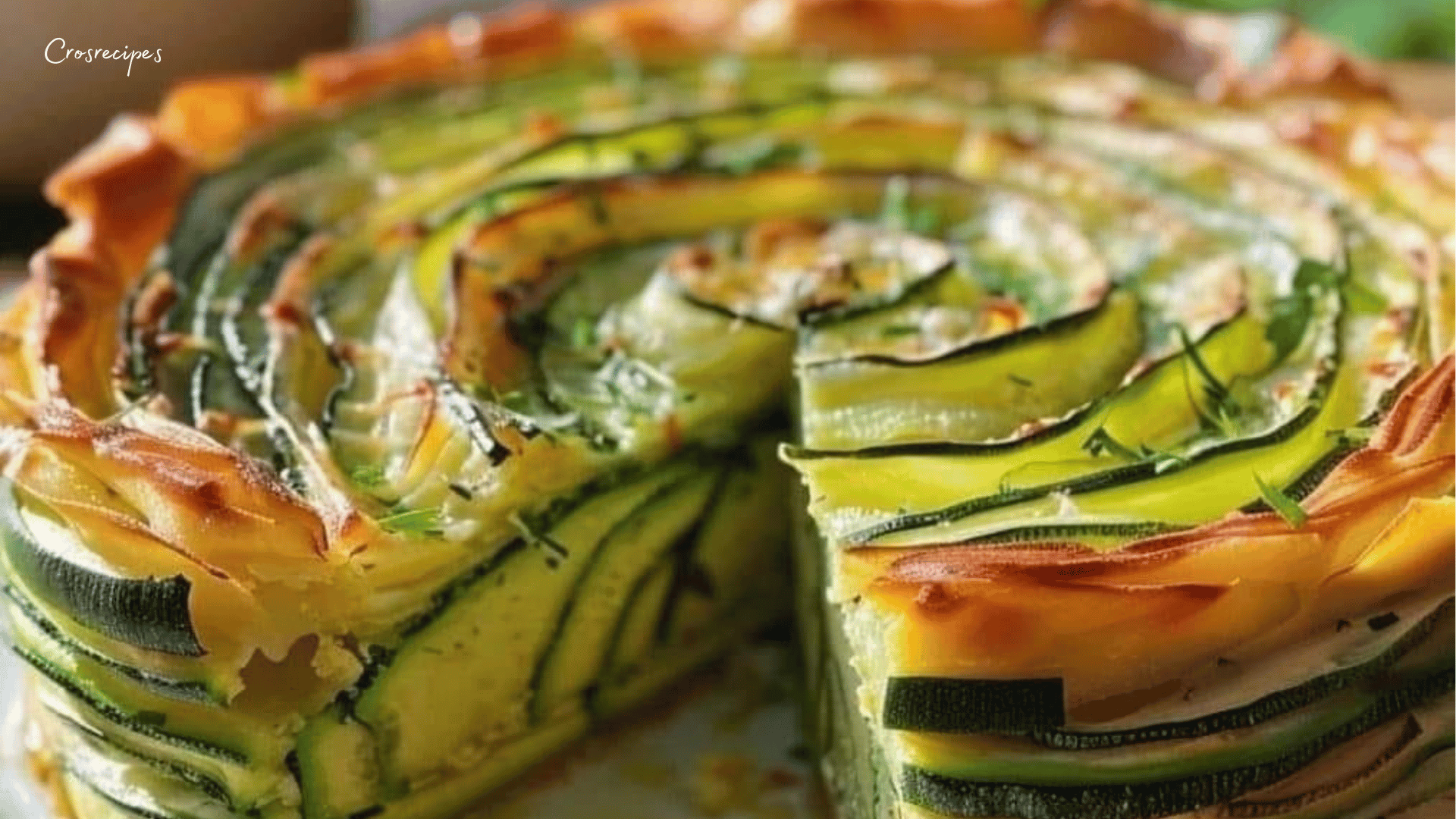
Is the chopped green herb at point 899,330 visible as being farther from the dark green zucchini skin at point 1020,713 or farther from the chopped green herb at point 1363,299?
the dark green zucchini skin at point 1020,713

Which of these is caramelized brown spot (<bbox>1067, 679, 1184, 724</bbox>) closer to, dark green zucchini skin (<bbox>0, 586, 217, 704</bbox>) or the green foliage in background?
dark green zucchini skin (<bbox>0, 586, 217, 704</bbox>)

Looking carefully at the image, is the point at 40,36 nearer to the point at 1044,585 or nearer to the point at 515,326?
the point at 515,326

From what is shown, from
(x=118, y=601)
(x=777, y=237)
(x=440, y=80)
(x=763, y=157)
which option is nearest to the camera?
(x=118, y=601)

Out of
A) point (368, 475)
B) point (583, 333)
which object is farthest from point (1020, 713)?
point (583, 333)

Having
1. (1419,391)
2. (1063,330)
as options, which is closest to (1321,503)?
(1419,391)

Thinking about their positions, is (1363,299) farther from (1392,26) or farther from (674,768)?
(1392,26)

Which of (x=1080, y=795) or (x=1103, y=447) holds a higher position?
(x=1103, y=447)
